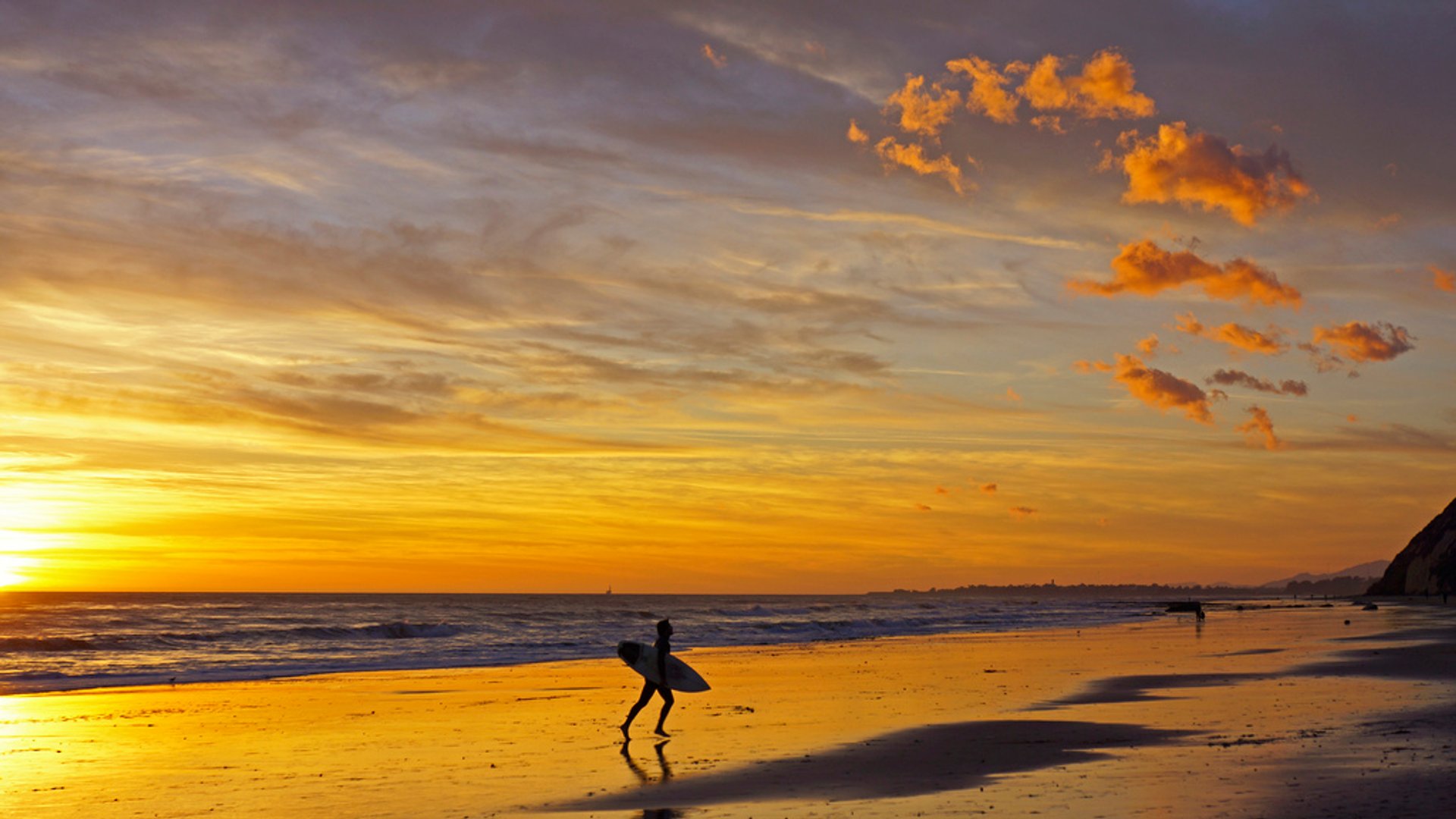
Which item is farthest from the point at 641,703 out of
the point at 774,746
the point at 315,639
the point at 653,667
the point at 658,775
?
the point at 315,639

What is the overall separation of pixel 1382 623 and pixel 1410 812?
71.3 metres

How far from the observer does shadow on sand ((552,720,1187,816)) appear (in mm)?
16234

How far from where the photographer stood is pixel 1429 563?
155m

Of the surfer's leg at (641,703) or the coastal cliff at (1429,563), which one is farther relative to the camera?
the coastal cliff at (1429,563)

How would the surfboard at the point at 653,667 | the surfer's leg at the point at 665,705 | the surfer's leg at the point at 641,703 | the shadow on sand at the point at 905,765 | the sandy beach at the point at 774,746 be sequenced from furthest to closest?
1. the surfboard at the point at 653,667
2. the surfer's leg at the point at 665,705
3. the surfer's leg at the point at 641,703
4. the shadow on sand at the point at 905,765
5. the sandy beach at the point at 774,746

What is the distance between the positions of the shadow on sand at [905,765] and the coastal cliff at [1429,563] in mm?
143964

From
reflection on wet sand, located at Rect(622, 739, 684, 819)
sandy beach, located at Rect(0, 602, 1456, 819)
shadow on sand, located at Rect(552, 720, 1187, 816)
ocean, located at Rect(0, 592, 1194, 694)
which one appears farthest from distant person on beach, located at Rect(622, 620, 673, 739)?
ocean, located at Rect(0, 592, 1194, 694)

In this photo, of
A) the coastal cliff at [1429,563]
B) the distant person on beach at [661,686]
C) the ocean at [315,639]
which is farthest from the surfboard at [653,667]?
the coastal cliff at [1429,563]

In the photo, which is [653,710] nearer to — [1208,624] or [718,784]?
[718,784]

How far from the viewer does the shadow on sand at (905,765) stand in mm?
16234

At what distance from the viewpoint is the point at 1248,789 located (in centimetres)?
1518

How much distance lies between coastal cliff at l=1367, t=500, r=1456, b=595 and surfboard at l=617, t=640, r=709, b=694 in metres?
147

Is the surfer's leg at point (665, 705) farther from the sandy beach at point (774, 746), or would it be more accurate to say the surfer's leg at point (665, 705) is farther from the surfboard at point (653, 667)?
the sandy beach at point (774, 746)

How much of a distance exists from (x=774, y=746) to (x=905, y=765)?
313 cm
